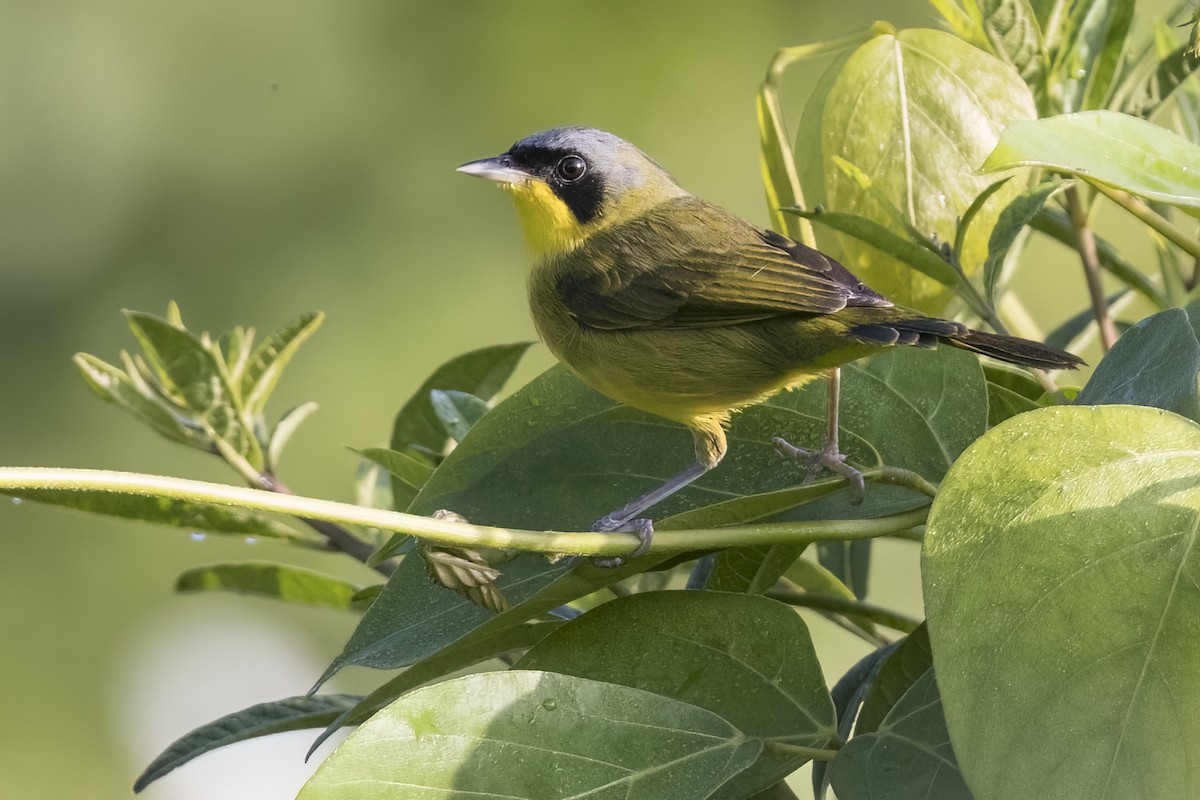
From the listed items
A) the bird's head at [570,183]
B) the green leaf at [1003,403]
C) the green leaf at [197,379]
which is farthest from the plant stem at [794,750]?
the bird's head at [570,183]

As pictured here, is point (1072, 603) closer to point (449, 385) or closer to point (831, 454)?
point (831, 454)

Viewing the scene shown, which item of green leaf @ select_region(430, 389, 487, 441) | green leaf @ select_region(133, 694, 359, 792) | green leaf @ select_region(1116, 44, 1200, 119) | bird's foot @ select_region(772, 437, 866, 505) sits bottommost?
green leaf @ select_region(133, 694, 359, 792)

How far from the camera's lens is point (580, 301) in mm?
1587

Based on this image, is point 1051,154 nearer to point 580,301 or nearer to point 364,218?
point 580,301

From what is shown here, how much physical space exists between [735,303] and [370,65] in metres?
3.91

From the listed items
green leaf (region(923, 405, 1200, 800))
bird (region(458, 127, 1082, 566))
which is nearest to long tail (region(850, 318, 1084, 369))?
bird (region(458, 127, 1082, 566))

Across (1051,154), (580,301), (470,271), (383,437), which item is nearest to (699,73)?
(470,271)

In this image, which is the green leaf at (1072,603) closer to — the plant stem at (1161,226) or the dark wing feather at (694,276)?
the plant stem at (1161,226)

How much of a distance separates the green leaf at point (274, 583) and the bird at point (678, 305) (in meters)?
0.30

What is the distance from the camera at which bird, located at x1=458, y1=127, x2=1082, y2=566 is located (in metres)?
1.06

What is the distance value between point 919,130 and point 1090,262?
184mm

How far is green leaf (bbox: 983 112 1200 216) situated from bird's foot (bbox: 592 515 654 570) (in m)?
0.28

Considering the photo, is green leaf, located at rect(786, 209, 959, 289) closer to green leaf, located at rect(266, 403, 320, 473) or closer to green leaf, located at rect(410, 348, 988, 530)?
green leaf, located at rect(410, 348, 988, 530)

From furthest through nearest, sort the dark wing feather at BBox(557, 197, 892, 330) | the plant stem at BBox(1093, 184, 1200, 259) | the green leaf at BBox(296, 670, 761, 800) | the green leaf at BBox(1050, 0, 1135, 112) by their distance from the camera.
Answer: the dark wing feather at BBox(557, 197, 892, 330)
the green leaf at BBox(1050, 0, 1135, 112)
the plant stem at BBox(1093, 184, 1200, 259)
the green leaf at BBox(296, 670, 761, 800)
